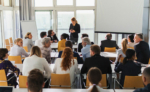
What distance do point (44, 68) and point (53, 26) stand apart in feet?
20.0

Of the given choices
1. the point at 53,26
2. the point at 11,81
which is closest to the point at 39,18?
the point at 53,26

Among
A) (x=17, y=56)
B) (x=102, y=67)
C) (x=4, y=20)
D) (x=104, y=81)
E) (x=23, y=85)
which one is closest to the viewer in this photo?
(x=23, y=85)

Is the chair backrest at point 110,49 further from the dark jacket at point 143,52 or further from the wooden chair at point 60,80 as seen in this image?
the wooden chair at point 60,80

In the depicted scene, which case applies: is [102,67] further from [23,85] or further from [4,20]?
[4,20]

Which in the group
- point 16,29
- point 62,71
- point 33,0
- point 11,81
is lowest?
point 11,81

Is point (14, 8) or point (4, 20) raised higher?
point (14, 8)

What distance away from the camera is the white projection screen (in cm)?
682

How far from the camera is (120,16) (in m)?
7.28

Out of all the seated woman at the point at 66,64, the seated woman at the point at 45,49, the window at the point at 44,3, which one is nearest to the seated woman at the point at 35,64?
the seated woman at the point at 66,64

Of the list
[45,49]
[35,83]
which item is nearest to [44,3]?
[45,49]

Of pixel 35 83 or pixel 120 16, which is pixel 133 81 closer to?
pixel 35 83

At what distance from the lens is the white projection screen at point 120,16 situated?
682 cm

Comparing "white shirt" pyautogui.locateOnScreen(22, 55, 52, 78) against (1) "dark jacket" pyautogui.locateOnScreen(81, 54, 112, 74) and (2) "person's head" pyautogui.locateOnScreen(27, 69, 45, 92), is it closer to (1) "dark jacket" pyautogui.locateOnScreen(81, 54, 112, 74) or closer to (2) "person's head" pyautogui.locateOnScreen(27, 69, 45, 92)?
(1) "dark jacket" pyautogui.locateOnScreen(81, 54, 112, 74)

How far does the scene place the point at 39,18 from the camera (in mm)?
9305
